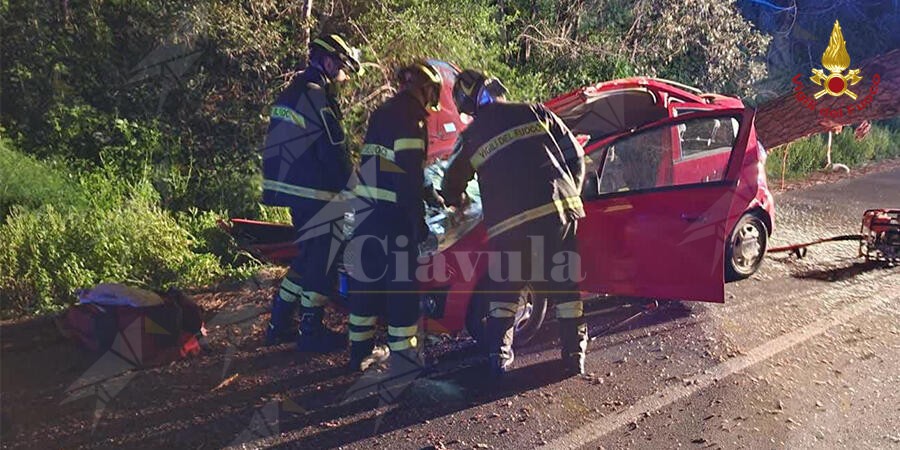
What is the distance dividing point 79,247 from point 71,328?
125cm

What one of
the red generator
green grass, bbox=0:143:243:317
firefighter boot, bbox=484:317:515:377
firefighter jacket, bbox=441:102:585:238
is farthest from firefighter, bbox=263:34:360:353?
the red generator

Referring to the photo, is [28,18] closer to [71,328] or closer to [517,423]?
[71,328]

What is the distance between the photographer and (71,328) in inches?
191

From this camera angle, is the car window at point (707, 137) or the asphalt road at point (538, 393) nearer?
the asphalt road at point (538, 393)

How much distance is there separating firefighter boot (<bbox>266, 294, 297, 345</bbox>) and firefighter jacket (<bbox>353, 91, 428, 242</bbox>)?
3.28ft

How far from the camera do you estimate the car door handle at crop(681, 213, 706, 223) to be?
4797 mm

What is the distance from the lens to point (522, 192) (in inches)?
167

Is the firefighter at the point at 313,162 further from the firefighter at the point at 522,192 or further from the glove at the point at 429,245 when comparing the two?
the firefighter at the point at 522,192

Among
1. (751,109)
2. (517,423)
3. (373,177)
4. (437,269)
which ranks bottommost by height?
(517,423)

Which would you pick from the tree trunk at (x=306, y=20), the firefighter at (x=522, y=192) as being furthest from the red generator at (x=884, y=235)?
the tree trunk at (x=306, y=20)

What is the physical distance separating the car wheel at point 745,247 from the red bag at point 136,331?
12.9 feet

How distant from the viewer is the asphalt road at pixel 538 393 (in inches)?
147

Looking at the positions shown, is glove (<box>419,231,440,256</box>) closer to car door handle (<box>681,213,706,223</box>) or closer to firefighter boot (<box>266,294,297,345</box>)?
firefighter boot (<box>266,294,297,345</box>)

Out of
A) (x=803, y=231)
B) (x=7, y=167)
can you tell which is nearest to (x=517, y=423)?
(x=7, y=167)
